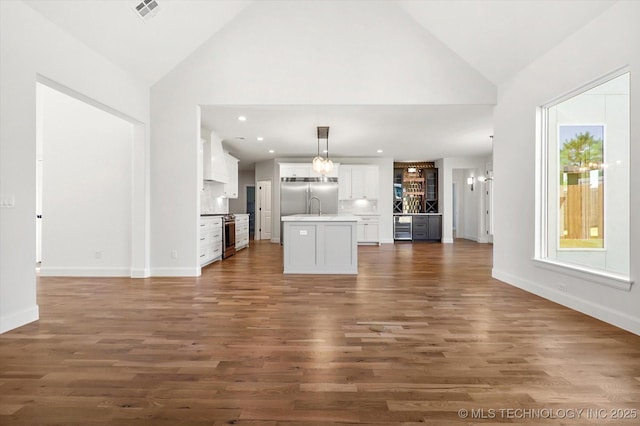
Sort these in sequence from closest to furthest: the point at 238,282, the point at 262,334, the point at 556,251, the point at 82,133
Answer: the point at 262,334 → the point at 556,251 → the point at 238,282 → the point at 82,133

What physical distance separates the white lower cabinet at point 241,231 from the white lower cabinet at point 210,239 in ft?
5.21

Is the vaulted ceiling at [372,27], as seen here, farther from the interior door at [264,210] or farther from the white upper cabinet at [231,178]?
the interior door at [264,210]

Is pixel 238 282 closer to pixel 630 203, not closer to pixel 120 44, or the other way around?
pixel 120 44

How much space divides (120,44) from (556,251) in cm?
590

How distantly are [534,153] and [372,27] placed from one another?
2.85 m

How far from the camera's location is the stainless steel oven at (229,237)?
705cm

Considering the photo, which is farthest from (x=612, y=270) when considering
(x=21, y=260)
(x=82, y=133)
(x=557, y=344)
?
(x=82, y=133)

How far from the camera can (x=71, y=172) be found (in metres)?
5.00

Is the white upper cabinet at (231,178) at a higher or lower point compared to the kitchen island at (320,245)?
higher

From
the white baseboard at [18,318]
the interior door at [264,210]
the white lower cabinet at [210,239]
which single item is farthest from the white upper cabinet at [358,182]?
the white baseboard at [18,318]

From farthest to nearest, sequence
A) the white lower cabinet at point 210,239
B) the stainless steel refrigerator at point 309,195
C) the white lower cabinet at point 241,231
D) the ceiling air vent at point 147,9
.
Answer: the stainless steel refrigerator at point 309,195, the white lower cabinet at point 241,231, the white lower cabinet at point 210,239, the ceiling air vent at point 147,9

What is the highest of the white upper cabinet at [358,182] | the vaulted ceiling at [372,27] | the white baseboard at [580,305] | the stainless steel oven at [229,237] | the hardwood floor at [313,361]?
the vaulted ceiling at [372,27]

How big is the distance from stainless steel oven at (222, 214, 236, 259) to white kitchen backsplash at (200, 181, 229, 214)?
563mm

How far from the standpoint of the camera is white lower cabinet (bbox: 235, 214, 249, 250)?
8.50 metres
